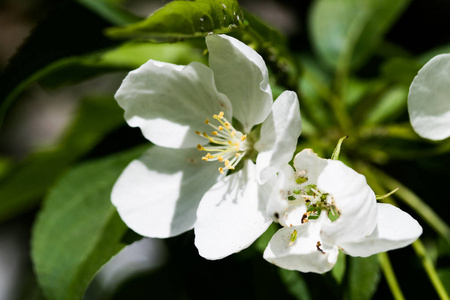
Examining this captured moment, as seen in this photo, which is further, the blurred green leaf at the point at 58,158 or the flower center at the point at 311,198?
the blurred green leaf at the point at 58,158

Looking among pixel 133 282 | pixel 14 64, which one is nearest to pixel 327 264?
pixel 14 64

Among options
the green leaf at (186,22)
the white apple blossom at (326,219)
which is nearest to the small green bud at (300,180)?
the white apple blossom at (326,219)

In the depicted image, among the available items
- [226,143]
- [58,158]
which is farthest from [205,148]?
[58,158]

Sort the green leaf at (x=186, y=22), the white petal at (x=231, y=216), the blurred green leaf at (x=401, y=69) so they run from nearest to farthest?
the green leaf at (x=186, y=22) < the white petal at (x=231, y=216) < the blurred green leaf at (x=401, y=69)

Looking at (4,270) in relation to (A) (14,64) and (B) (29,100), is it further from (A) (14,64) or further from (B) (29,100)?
(A) (14,64)

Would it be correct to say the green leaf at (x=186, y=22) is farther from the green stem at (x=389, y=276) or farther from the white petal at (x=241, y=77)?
the green stem at (x=389, y=276)

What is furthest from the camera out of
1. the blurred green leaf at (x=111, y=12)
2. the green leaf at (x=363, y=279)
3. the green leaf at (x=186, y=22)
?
the blurred green leaf at (x=111, y=12)

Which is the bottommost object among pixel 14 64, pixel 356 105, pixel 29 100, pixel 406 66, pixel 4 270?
pixel 4 270
